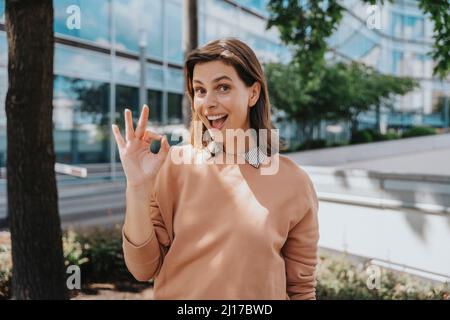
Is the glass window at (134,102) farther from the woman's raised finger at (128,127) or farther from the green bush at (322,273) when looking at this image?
the woman's raised finger at (128,127)

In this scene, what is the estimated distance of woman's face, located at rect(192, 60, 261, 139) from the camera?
4.68ft

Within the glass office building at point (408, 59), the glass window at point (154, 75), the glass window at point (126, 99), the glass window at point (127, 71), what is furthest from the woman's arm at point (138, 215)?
the glass office building at point (408, 59)

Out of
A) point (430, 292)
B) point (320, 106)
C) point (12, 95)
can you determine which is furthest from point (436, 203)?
point (320, 106)

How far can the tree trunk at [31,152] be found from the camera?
3484 millimetres

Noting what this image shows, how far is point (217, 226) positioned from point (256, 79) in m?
0.50

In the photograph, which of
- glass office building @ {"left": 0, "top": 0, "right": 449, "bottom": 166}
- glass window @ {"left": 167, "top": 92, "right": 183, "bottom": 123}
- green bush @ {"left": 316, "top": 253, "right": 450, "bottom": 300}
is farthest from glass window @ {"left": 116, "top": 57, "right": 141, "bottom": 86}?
green bush @ {"left": 316, "top": 253, "right": 450, "bottom": 300}

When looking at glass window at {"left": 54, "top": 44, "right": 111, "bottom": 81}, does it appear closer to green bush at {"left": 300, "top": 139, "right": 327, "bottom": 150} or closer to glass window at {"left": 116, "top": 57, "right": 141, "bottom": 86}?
glass window at {"left": 116, "top": 57, "right": 141, "bottom": 86}

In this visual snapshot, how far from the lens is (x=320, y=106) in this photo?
23094mm

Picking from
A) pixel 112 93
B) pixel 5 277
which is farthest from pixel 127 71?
pixel 5 277

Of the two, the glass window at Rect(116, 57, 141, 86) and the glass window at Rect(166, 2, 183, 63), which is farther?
the glass window at Rect(166, 2, 183, 63)

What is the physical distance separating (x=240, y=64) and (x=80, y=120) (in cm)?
1369

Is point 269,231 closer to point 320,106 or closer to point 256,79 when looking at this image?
point 256,79

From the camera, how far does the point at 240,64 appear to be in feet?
4.70

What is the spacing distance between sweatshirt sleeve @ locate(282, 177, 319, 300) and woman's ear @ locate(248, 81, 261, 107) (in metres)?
0.33
